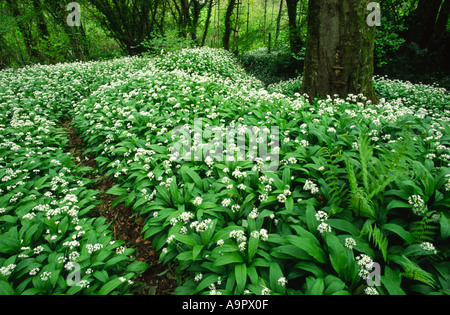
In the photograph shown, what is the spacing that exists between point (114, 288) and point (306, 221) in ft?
7.96

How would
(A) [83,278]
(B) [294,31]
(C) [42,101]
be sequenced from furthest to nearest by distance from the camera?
(B) [294,31]
(C) [42,101]
(A) [83,278]

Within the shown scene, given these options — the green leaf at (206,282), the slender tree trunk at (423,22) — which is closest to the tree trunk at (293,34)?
the slender tree trunk at (423,22)

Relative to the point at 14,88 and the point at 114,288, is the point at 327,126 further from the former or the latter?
the point at 14,88

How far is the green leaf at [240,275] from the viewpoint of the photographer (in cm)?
218

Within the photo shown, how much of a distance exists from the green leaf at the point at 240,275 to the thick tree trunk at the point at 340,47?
544cm

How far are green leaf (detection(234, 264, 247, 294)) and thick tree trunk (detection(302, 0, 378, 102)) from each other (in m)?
5.44

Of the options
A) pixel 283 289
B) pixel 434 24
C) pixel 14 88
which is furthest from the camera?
pixel 434 24

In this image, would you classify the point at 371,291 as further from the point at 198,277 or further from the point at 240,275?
the point at 198,277

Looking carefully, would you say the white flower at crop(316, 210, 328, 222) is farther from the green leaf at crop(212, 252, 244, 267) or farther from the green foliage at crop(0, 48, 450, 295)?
the green leaf at crop(212, 252, 244, 267)

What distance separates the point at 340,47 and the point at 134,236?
252 inches

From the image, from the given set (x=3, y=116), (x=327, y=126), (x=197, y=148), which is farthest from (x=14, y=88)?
(x=327, y=126)

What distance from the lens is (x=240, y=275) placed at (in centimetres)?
225

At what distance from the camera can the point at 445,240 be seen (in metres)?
2.15

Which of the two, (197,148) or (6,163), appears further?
(6,163)
